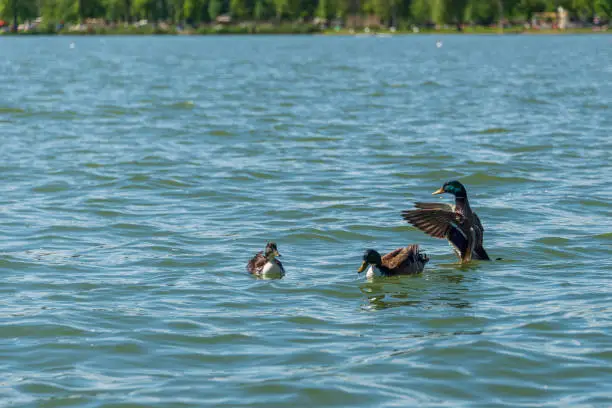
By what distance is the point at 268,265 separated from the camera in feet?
44.1

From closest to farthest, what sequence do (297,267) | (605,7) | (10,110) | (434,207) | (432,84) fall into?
1. (297,267)
2. (434,207)
3. (10,110)
4. (432,84)
5. (605,7)

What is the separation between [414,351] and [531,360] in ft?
3.53

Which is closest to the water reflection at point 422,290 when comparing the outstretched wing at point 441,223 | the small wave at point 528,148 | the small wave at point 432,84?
the outstretched wing at point 441,223

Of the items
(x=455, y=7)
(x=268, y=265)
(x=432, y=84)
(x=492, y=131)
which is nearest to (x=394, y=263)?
(x=268, y=265)

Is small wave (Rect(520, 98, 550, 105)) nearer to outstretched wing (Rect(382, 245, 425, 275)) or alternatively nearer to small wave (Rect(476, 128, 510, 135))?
small wave (Rect(476, 128, 510, 135))

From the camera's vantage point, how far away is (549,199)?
19.3m

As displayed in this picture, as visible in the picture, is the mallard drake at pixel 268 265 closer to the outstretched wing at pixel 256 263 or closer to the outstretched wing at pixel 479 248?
the outstretched wing at pixel 256 263

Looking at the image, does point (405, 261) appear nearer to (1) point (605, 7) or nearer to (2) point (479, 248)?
(2) point (479, 248)

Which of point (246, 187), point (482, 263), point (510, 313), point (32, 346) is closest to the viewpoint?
point (32, 346)

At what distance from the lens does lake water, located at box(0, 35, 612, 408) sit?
9.91 m

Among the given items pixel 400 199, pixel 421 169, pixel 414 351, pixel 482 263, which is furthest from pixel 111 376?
pixel 421 169

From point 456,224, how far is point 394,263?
1.33m

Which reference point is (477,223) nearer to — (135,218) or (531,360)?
(531,360)

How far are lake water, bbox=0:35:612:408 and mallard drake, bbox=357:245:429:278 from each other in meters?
0.16
